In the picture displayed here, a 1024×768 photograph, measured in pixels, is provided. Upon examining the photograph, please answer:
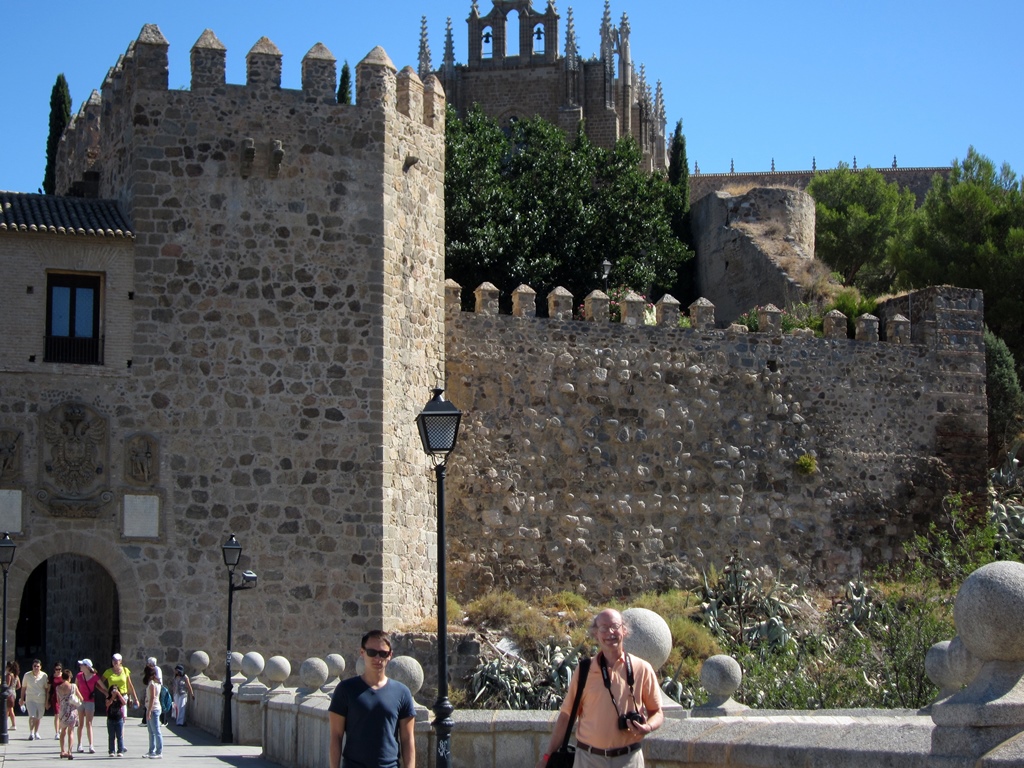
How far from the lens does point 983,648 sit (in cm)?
590

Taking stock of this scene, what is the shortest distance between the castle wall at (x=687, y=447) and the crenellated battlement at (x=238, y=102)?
3657 millimetres

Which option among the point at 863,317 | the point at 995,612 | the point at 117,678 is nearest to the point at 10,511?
the point at 117,678

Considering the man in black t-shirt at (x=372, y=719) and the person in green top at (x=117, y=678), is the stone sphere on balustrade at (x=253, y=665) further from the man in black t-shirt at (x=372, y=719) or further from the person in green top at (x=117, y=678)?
the man in black t-shirt at (x=372, y=719)

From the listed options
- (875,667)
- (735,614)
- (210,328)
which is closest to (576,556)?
(735,614)

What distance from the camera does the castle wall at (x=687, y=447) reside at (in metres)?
21.2

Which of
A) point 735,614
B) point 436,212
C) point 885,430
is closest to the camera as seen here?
point 436,212

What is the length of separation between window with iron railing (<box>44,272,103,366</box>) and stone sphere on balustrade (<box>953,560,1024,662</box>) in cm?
1354

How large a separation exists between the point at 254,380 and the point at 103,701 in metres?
3.95

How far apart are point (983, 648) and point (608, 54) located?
151ft

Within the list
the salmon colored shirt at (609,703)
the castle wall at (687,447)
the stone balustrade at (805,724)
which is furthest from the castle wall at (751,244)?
the salmon colored shirt at (609,703)

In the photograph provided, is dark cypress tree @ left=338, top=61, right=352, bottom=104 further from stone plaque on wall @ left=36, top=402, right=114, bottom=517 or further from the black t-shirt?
the black t-shirt

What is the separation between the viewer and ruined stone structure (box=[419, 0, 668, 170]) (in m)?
49.0

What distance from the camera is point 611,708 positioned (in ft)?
23.6

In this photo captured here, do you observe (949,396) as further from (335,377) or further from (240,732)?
(240,732)
